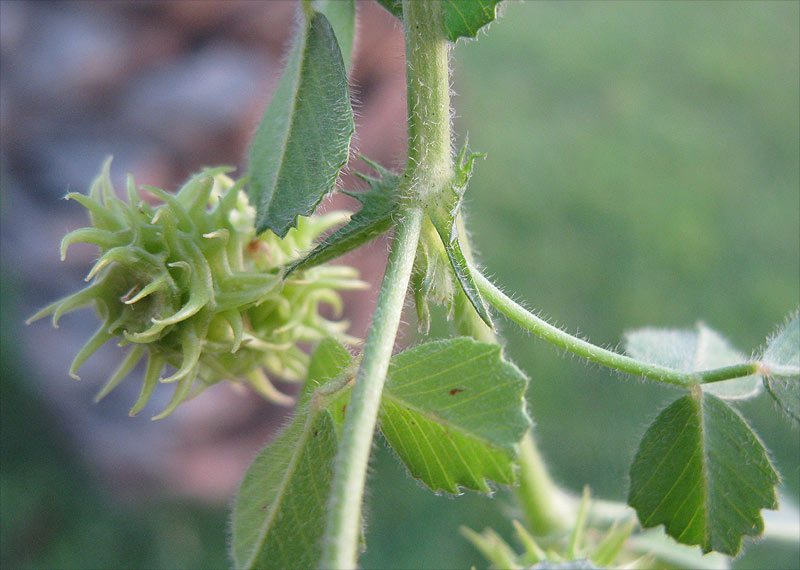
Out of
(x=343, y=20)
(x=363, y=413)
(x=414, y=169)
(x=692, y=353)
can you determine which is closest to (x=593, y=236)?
(x=692, y=353)

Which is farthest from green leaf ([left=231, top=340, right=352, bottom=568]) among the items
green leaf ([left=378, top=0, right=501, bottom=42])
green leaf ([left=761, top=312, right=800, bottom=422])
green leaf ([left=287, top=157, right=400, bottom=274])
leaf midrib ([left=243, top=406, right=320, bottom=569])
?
green leaf ([left=761, top=312, right=800, bottom=422])

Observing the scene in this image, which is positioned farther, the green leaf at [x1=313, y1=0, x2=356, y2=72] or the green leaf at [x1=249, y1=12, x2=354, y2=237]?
the green leaf at [x1=313, y1=0, x2=356, y2=72]

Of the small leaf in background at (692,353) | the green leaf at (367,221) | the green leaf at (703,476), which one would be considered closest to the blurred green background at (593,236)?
the small leaf in background at (692,353)

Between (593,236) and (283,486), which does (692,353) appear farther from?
(593,236)

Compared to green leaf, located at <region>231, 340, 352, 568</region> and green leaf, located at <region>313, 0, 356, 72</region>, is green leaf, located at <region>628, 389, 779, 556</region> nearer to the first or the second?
green leaf, located at <region>231, 340, 352, 568</region>

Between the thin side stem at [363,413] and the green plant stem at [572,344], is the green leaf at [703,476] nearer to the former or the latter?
the green plant stem at [572,344]

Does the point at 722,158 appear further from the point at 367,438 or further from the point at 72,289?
the point at 367,438
